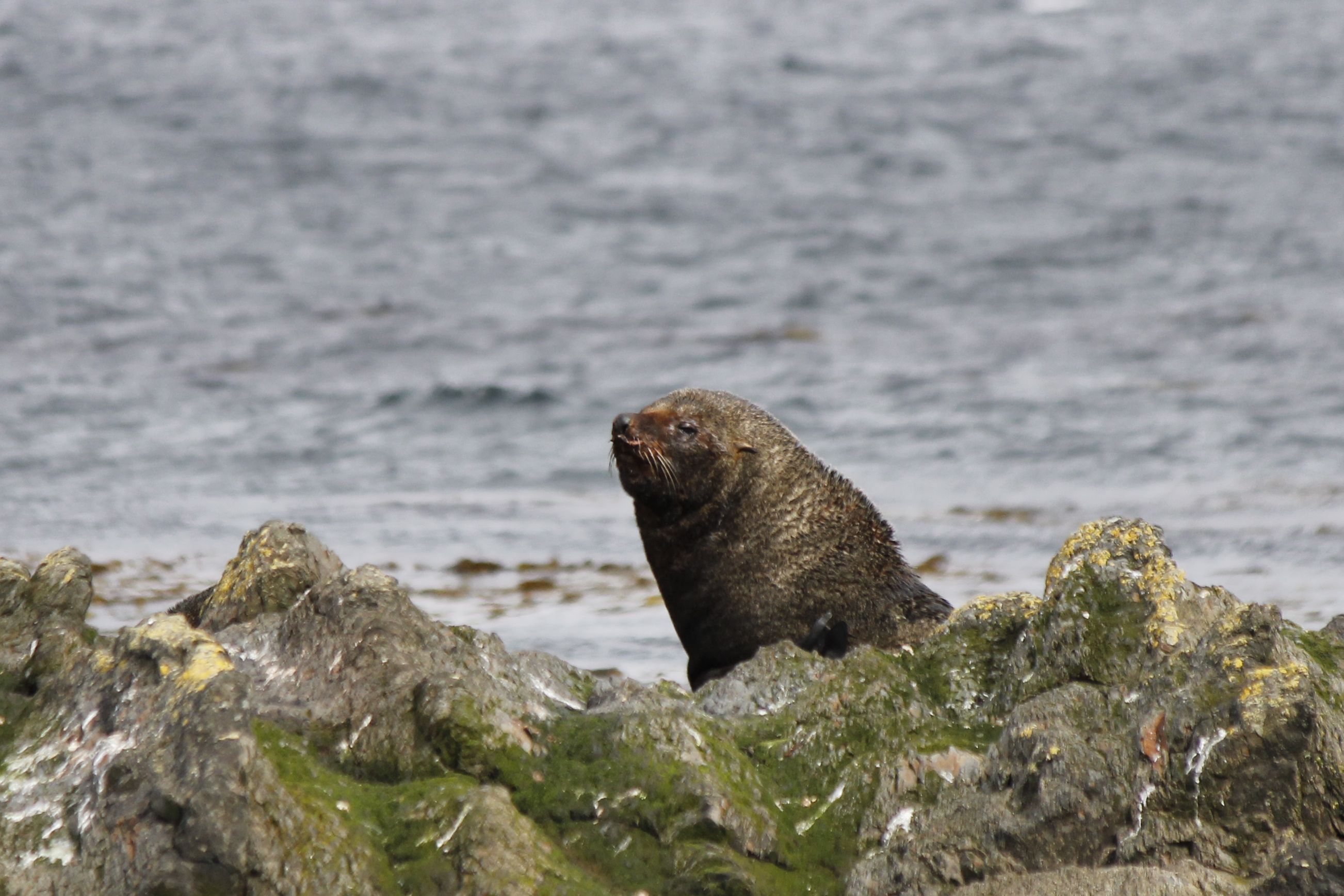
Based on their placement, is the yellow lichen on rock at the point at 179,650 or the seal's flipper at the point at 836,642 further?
the seal's flipper at the point at 836,642

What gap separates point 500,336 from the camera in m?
25.9

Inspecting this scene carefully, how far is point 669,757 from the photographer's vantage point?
4961mm

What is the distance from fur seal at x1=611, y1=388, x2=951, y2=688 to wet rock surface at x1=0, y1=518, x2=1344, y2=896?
2.41 meters

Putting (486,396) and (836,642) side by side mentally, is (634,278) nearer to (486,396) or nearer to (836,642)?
(486,396)

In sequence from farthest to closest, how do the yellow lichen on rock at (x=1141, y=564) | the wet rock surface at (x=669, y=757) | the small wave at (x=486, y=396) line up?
the small wave at (x=486, y=396) → the yellow lichen on rock at (x=1141, y=564) → the wet rock surface at (x=669, y=757)

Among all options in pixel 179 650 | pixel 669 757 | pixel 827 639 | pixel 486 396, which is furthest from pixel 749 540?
pixel 486 396

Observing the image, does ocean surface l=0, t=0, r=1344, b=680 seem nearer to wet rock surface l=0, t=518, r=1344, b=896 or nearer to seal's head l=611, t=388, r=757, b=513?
seal's head l=611, t=388, r=757, b=513

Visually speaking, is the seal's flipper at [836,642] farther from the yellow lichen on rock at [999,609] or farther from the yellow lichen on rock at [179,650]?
the yellow lichen on rock at [179,650]

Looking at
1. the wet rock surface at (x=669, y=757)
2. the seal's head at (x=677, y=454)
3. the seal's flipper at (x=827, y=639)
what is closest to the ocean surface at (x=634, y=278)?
the seal's head at (x=677, y=454)

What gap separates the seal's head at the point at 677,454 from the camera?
841 cm

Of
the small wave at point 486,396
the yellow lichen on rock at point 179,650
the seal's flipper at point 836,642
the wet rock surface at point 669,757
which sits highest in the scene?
the yellow lichen on rock at point 179,650

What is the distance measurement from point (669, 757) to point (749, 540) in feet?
11.5

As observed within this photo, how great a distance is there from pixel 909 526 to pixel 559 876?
1186 cm

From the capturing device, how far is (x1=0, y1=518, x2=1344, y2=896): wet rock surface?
14.8ft
